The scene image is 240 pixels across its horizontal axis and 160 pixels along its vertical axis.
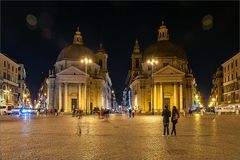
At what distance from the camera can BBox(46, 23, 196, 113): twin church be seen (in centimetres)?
8806

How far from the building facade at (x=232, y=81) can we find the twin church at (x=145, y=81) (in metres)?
11.0

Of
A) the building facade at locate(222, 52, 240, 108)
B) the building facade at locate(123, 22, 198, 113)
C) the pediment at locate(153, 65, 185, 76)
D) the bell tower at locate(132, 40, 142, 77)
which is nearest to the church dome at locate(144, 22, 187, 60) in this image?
the building facade at locate(123, 22, 198, 113)

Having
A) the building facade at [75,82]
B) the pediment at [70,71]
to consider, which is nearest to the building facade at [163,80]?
the building facade at [75,82]

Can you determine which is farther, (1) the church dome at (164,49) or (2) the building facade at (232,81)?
(1) the church dome at (164,49)

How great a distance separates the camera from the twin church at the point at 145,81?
88062mm

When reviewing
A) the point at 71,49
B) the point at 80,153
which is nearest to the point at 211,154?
the point at 80,153

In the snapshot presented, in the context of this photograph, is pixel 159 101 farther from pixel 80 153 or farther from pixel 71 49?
pixel 80 153

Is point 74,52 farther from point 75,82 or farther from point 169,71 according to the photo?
point 169,71

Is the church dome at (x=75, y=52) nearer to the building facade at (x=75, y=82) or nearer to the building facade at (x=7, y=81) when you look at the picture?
the building facade at (x=75, y=82)

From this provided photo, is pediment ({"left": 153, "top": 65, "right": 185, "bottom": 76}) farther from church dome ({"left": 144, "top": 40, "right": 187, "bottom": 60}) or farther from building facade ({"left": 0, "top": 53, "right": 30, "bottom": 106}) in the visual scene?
building facade ({"left": 0, "top": 53, "right": 30, "bottom": 106})

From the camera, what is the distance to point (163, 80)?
87375mm

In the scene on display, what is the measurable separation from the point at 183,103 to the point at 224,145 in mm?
77041

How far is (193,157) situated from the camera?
1262cm

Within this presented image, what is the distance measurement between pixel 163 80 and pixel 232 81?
73.7 feet
